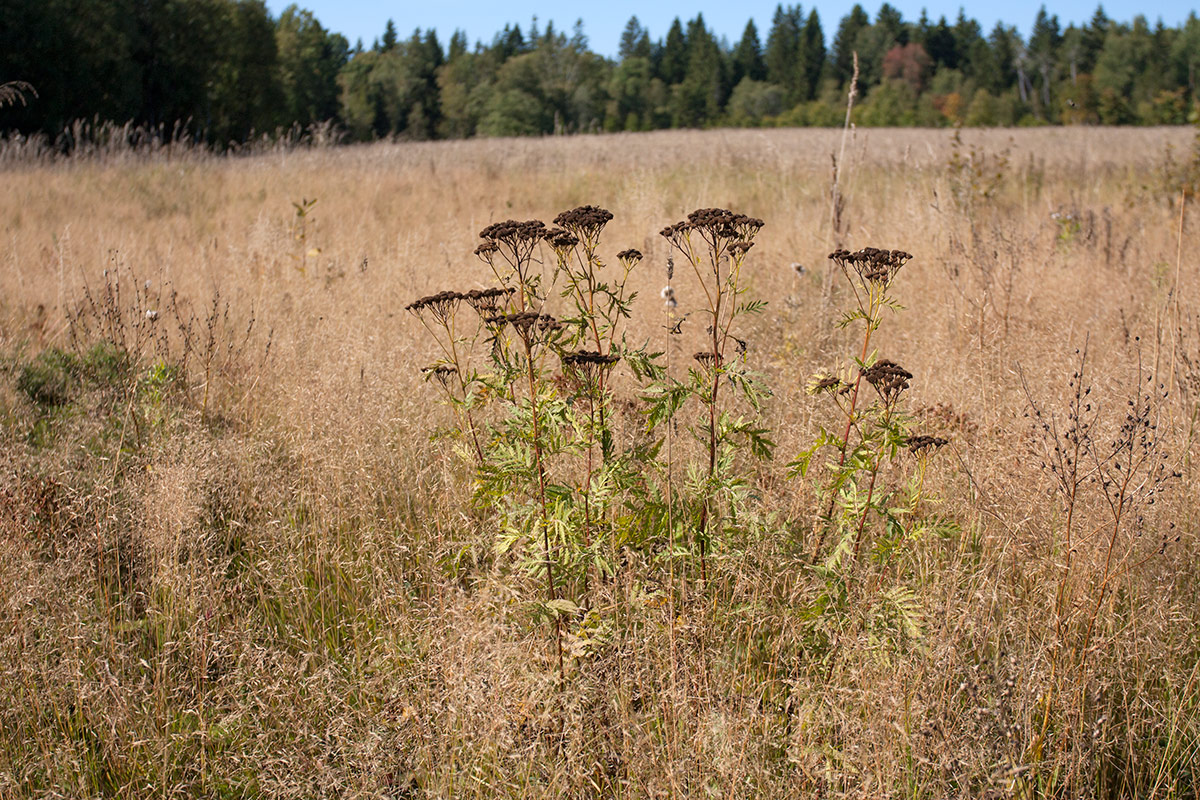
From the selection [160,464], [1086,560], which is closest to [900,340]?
[1086,560]

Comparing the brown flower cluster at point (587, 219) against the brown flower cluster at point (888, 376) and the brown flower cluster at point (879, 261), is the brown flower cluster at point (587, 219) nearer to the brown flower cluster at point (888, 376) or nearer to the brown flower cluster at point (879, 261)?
the brown flower cluster at point (879, 261)

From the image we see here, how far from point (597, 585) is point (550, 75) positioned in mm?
78621

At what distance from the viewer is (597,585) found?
84.0 inches

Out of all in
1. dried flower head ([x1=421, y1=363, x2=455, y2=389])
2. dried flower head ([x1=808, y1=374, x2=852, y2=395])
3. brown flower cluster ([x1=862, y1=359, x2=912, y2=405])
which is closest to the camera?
brown flower cluster ([x1=862, y1=359, x2=912, y2=405])

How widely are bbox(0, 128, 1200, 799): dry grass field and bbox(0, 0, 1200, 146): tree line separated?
310 centimetres

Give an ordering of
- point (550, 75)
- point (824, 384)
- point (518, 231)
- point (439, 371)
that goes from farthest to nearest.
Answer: point (550, 75)
point (439, 371)
point (824, 384)
point (518, 231)

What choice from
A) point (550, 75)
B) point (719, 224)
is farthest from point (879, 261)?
point (550, 75)

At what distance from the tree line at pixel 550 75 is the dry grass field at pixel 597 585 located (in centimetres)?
310

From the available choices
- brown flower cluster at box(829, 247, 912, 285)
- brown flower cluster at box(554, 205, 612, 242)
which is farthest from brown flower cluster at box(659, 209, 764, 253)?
brown flower cluster at box(829, 247, 912, 285)

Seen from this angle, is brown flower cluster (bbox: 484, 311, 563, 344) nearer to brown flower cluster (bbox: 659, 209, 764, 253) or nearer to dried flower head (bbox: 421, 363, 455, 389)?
dried flower head (bbox: 421, 363, 455, 389)

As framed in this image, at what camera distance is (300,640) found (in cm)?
233

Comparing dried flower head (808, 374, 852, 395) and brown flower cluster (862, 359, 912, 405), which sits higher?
brown flower cluster (862, 359, 912, 405)

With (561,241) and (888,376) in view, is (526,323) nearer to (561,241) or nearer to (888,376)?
(561,241)

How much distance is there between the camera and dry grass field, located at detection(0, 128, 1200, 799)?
1.86 metres
